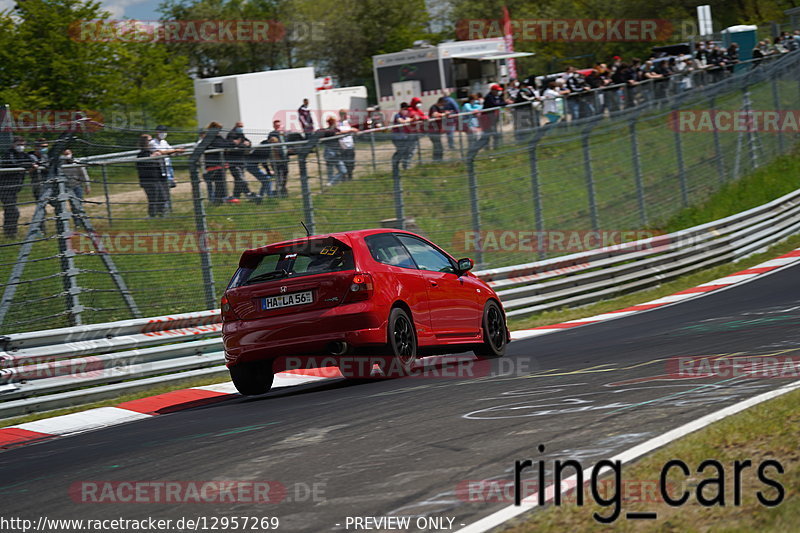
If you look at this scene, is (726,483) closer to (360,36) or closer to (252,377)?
(252,377)

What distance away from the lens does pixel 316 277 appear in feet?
31.7

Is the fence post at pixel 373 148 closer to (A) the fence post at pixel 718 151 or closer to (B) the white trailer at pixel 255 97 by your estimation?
(A) the fence post at pixel 718 151

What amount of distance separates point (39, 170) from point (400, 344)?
4.61 metres

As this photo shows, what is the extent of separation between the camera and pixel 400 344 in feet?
32.7

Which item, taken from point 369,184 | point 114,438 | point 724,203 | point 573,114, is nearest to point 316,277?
point 114,438

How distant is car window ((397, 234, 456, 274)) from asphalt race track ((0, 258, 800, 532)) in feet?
4.19

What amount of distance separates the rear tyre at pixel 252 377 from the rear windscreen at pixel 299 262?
0.77m

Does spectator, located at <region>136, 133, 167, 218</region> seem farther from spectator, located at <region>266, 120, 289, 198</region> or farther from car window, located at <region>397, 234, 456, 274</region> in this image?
car window, located at <region>397, 234, 456, 274</region>

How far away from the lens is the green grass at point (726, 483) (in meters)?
4.02

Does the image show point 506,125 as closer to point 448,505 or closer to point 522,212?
point 522,212

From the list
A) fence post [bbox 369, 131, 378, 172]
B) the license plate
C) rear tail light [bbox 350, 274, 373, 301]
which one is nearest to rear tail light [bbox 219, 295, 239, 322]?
the license plate

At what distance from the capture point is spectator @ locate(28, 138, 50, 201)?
38.3ft

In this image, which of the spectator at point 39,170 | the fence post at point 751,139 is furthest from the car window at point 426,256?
the fence post at point 751,139

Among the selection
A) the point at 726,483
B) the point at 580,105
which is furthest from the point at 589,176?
the point at 726,483
